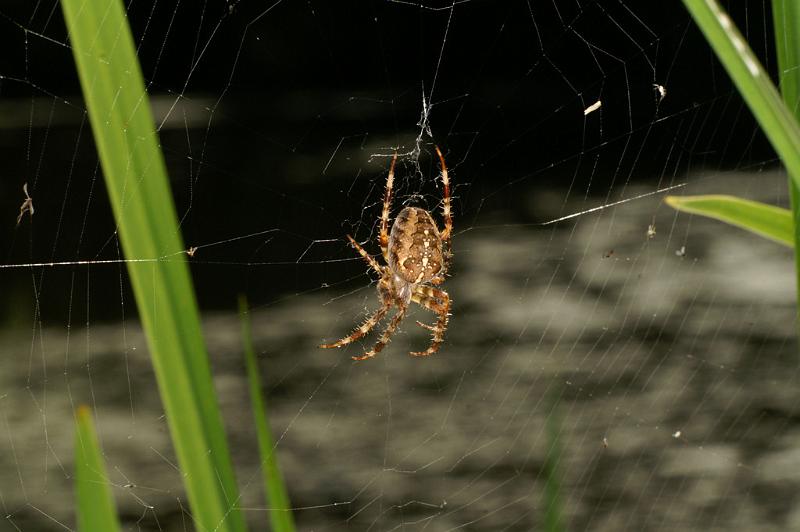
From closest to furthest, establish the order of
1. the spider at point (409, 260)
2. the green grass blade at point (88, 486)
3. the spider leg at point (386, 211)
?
the green grass blade at point (88, 486) → the spider leg at point (386, 211) → the spider at point (409, 260)

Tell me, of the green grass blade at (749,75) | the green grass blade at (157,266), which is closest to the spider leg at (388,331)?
the green grass blade at (157,266)

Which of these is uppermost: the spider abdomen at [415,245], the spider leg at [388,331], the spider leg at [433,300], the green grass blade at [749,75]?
the green grass blade at [749,75]

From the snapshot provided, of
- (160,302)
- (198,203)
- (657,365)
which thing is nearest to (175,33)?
(198,203)

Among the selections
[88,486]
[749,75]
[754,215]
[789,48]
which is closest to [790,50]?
[789,48]

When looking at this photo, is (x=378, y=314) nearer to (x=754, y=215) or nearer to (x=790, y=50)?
(x=754, y=215)

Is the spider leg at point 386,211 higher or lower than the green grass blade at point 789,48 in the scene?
lower

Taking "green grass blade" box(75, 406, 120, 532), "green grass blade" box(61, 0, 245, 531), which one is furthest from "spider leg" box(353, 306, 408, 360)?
"green grass blade" box(75, 406, 120, 532)

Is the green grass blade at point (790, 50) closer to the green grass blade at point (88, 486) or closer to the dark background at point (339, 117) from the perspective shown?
the green grass blade at point (88, 486)
